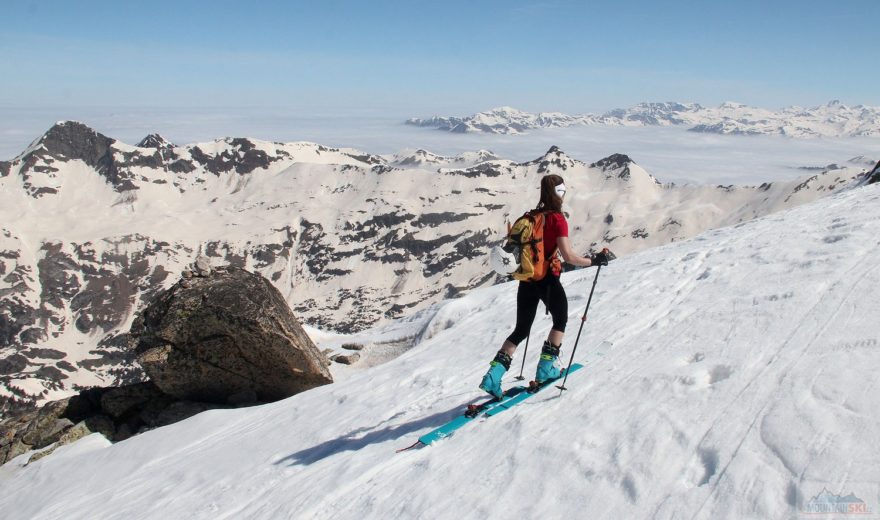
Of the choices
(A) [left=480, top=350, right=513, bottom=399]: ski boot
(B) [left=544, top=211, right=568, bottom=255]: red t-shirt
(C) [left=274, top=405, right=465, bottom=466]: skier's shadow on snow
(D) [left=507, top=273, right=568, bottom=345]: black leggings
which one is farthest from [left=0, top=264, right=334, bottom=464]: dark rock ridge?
(B) [left=544, top=211, right=568, bottom=255]: red t-shirt

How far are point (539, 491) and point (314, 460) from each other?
16.1ft

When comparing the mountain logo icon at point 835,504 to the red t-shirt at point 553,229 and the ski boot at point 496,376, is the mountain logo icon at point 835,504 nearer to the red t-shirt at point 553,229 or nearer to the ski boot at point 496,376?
the red t-shirt at point 553,229

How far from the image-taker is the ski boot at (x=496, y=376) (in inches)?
364

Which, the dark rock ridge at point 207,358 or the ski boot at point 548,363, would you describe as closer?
the ski boot at point 548,363

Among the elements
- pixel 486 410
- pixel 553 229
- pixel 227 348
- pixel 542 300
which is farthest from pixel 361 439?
pixel 227 348

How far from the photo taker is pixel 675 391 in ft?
26.2

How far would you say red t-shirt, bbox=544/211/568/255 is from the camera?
28.5 ft

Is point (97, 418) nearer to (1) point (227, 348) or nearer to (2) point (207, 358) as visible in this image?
(2) point (207, 358)

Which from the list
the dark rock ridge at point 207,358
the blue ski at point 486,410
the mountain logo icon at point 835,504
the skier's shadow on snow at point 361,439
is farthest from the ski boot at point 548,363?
the dark rock ridge at point 207,358

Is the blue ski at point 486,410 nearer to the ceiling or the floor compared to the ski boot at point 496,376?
nearer to the floor

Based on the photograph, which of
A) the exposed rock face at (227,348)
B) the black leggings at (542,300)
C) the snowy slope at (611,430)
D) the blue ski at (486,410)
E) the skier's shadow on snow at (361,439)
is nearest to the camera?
A: the snowy slope at (611,430)

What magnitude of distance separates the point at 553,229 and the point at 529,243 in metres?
0.44

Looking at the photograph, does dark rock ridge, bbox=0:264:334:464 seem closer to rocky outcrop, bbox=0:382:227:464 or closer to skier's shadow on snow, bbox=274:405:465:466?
rocky outcrop, bbox=0:382:227:464

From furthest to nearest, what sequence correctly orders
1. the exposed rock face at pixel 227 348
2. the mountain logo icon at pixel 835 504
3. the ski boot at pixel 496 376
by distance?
the exposed rock face at pixel 227 348
the ski boot at pixel 496 376
the mountain logo icon at pixel 835 504
